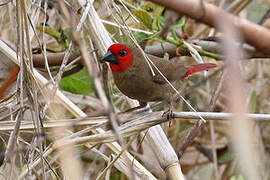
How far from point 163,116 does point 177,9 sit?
1.19 meters

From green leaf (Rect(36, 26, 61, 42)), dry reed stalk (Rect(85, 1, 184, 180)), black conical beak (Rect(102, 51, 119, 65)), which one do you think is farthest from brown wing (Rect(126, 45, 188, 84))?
dry reed stalk (Rect(85, 1, 184, 180))

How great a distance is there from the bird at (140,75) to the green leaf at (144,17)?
7.0 inches

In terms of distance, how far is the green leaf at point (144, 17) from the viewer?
2.35m

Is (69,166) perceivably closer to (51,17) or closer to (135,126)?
(135,126)

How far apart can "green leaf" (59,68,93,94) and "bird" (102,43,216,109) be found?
17cm

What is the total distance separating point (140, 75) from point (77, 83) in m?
0.38

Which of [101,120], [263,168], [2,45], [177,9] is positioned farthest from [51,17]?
[177,9]

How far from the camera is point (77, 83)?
2.69 metres

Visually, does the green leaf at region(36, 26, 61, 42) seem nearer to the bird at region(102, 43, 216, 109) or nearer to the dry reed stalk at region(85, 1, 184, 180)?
the bird at region(102, 43, 216, 109)

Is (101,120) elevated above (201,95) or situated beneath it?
situated beneath

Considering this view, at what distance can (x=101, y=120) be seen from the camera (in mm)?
1884

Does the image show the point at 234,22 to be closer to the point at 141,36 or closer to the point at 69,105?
the point at 69,105

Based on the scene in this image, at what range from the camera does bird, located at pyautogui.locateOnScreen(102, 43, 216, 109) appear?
2484mm

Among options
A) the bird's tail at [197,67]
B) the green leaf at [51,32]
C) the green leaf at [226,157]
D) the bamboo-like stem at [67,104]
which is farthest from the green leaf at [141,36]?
the green leaf at [226,157]
